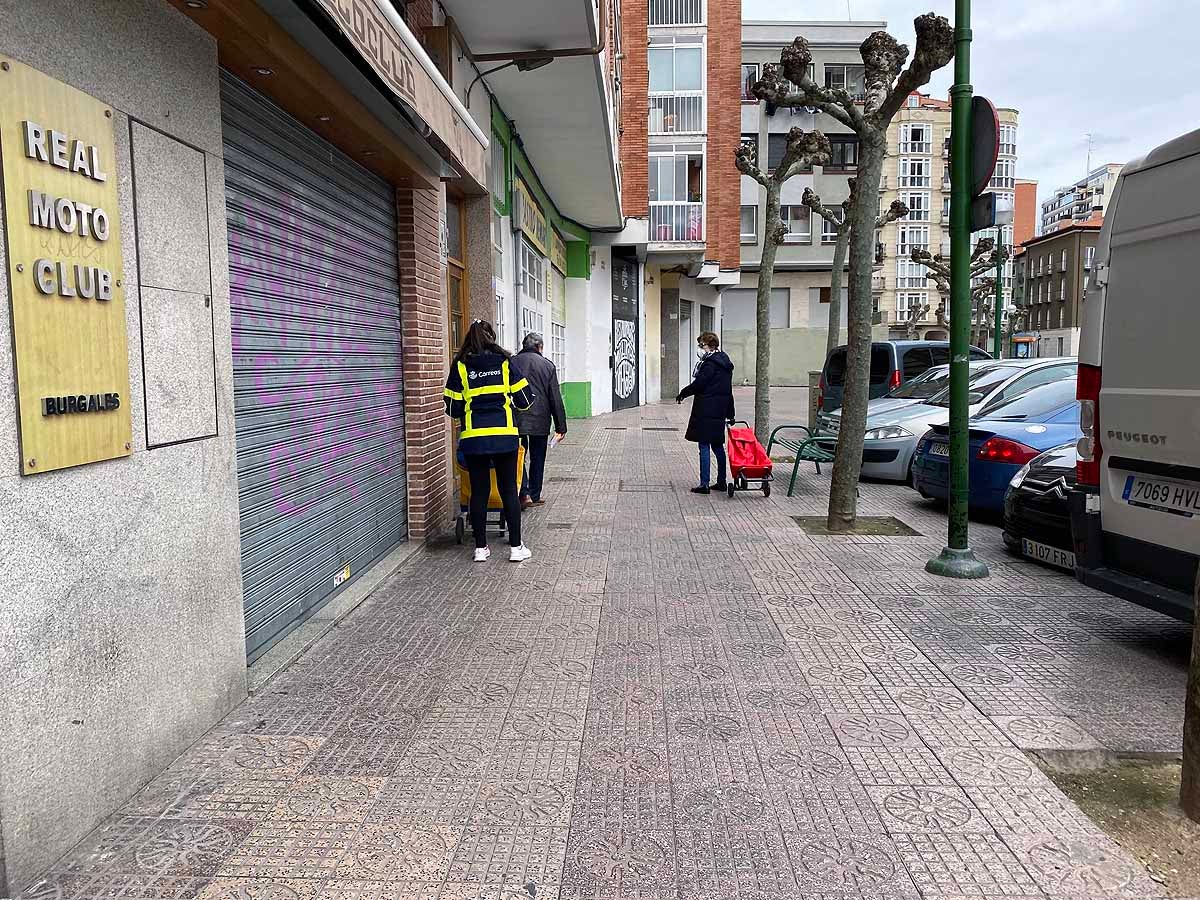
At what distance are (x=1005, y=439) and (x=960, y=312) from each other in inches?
90.7

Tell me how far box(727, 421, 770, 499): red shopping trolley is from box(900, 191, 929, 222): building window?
59182mm

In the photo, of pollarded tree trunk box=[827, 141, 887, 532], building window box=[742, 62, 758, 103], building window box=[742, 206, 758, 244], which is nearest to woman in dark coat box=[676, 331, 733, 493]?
pollarded tree trunk box=[827, 141, 887, 532]

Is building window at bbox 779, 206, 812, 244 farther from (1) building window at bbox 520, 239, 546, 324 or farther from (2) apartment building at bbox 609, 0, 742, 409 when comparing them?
(1) building window at bbox 520, 239, 546, 324

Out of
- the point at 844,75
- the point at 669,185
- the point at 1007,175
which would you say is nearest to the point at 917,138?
the point at 844,75

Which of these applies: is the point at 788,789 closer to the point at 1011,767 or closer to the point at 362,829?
the point at 1011,767

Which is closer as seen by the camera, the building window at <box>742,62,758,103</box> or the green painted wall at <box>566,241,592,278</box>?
the green painted wall at <box>566,241,592,278</box>

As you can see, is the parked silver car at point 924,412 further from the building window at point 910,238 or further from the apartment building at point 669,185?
the building window at point 910,238

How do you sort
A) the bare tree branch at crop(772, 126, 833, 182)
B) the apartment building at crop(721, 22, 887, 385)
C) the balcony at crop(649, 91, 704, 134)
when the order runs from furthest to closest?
the apartment building at crop(721, 22, 887, 385) < the balcony at crop(649, 91, 704, 134) < the bare tree branch at crop(772, 126, 833, 182)

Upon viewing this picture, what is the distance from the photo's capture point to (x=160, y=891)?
9.25 ft

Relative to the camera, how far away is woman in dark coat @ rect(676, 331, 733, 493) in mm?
10594

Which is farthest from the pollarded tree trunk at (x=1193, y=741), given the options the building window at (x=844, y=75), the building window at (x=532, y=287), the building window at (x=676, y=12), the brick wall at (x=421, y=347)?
the building window at (x=844, y=75)

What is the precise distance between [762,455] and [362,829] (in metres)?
8.07

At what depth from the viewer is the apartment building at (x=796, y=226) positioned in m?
48.0

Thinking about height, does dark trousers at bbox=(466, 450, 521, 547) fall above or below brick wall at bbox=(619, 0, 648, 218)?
below
